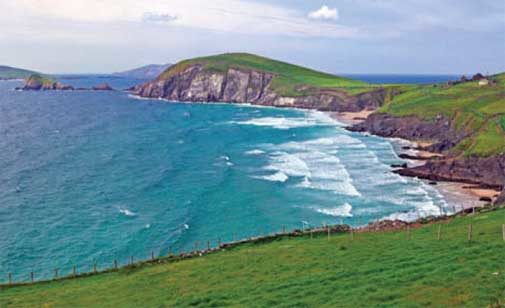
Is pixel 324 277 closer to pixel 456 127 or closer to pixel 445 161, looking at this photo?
pixel 445 161

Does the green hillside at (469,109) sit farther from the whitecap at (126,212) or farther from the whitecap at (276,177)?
the whitecap at (126,212)

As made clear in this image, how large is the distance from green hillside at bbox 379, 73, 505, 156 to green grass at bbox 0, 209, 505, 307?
188 feet

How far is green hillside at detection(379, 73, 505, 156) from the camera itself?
10562 centimetres

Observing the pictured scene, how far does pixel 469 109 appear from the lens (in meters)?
137

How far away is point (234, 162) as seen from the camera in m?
118

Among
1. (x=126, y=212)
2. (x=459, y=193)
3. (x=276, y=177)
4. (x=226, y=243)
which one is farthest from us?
(x=276, y=177)

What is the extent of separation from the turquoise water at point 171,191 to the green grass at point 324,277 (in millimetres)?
15783

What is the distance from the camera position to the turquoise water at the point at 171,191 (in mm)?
66125

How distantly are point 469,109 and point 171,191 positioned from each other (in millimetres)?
88371

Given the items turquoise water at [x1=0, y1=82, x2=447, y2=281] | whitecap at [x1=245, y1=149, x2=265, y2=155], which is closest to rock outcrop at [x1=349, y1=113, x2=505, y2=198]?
turquoise water at [x1=0, y1=82, x2=447, y2=281]

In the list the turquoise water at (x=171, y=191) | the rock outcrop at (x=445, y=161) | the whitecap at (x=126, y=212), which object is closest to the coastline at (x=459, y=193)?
the rock outcrop at (x=445, y=161)

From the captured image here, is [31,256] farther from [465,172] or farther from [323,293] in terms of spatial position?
[465,172]

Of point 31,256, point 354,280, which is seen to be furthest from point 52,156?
point 354,280

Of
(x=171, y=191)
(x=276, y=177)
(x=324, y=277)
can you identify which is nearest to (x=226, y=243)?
(x=324, y=277)
